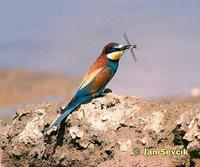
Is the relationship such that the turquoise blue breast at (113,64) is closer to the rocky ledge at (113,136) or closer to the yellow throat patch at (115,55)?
the yellow throat patch at (115,55)

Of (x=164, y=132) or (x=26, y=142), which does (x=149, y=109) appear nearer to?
(x=164, y=132)

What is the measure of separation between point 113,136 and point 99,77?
0.69 meters

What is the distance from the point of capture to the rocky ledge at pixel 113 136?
670cm

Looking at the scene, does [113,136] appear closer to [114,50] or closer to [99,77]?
[99,77]

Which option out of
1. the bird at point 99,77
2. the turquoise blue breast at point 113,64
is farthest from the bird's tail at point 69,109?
the turquoise blue breast at point 113,64

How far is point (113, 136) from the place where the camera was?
723 cm

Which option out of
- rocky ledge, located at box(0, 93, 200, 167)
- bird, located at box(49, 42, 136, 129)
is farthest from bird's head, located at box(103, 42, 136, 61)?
rocky ledge, located at box(0, 93, 200, 167)

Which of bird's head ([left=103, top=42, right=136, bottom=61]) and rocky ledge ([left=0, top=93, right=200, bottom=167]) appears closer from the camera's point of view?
rocky ledge ([left=0, top=93, right=200, bottom=167])

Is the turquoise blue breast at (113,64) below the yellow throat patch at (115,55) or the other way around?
below

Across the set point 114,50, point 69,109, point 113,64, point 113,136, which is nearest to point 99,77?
point 113,64

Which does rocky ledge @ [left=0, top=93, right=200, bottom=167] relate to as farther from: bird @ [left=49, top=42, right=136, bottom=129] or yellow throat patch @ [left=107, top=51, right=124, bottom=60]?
yellow throat patch @ [left=107, top=51, right=124, bottom=60]

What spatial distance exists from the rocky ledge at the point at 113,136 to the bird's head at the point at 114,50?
1.27 feet

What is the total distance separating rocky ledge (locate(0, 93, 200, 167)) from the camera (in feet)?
22.0

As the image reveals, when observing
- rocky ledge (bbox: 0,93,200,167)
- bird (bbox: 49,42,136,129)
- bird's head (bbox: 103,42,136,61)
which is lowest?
rocky ledge (bbox: 0,93,200,167)
